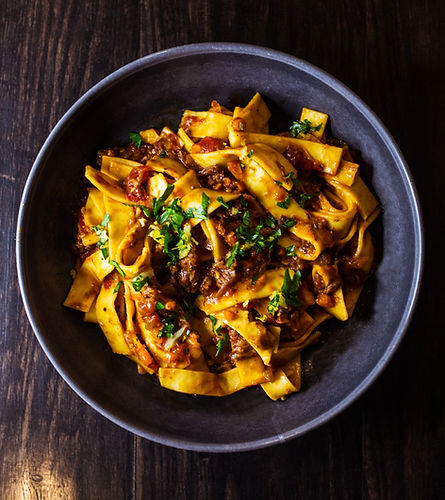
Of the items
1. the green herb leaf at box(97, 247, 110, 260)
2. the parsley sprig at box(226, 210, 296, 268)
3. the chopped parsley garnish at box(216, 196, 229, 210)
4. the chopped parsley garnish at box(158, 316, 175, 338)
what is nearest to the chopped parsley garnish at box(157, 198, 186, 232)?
the chopped parsley garnish at box(216, 196, 229, 210)

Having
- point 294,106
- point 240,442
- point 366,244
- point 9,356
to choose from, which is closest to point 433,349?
point 366,244

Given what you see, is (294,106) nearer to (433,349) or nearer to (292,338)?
(292,338)

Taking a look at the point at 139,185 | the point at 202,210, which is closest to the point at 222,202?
the point at 202,210

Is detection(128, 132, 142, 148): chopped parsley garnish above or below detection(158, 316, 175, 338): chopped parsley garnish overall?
above

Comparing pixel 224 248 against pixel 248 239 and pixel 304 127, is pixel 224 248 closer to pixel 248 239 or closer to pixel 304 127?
pixel 248 239

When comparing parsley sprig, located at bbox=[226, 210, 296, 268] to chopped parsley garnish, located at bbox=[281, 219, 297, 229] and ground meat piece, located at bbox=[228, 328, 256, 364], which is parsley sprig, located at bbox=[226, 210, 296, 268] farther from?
ground meat piece, located at bbox=[228, 328, 256, 364]
